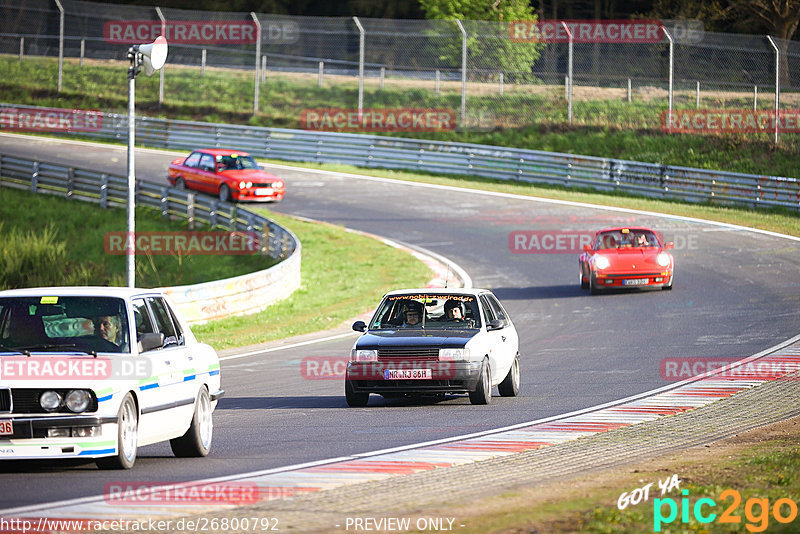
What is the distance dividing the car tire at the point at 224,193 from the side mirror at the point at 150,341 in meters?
27.5

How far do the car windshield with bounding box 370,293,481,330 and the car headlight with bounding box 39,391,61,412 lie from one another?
6.12 metres

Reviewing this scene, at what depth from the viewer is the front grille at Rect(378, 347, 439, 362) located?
1344 cm

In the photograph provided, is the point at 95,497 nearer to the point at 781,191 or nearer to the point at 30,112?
the point at 781,191

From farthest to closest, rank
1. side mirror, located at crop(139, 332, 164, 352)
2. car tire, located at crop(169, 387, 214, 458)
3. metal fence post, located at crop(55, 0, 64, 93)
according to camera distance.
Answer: metal fence post, located at crop(55, 0, 64, 93)
car tire, located at crop(169, 387, 214, 458)
side mirror, located at crop(139, 332, 164, 352)

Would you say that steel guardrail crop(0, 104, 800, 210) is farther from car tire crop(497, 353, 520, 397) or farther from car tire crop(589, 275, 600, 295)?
car tire crop(497, 353, 520, 397)

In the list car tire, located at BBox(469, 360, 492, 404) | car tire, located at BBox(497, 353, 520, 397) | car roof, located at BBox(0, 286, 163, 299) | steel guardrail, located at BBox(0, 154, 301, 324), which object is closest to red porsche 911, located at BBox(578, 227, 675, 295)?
steel guardrail, located at BBox(0, 154, 301, 324)

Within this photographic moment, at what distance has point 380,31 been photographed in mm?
44844

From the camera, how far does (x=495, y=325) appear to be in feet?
46.5

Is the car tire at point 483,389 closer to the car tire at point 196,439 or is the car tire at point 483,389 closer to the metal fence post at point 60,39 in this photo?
the car tire at point 196,439

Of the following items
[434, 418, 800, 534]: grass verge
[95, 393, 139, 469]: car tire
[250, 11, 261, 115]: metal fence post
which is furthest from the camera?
[250, 11, 261, 115]: metal fence post

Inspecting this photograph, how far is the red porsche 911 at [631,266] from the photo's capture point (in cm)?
2445

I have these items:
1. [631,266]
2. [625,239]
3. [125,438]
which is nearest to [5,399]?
[125,438]

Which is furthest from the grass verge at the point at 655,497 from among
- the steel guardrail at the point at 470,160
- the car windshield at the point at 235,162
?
the car windshield at the point at 235,162

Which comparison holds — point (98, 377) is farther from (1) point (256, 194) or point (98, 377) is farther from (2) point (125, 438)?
(1) point (256, 194)
